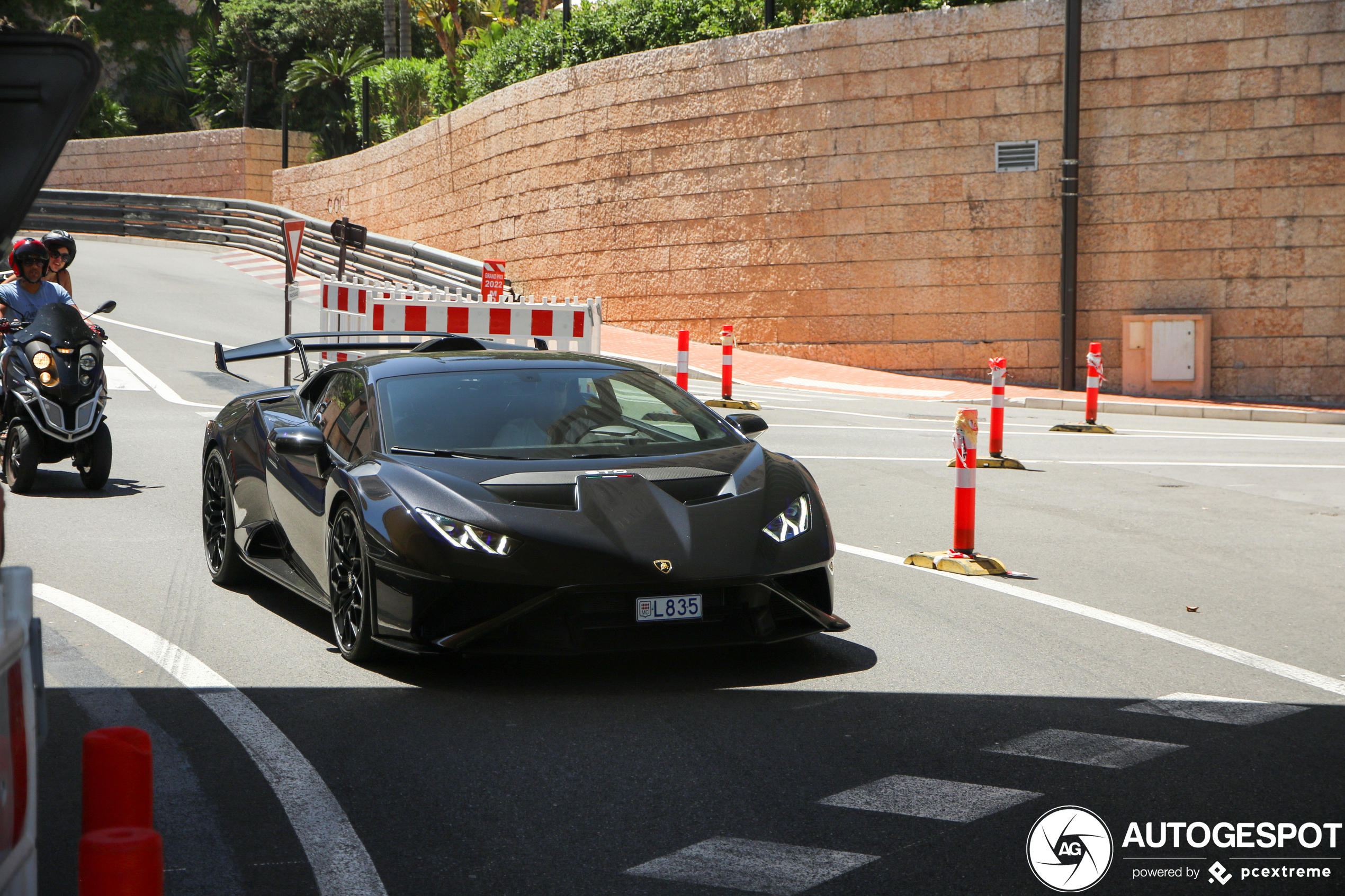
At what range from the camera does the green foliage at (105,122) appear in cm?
5216

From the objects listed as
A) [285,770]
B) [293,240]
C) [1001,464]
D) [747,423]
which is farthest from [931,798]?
[293,240]

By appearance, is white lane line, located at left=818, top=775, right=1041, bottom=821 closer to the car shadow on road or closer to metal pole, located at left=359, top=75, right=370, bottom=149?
the car shadow on road

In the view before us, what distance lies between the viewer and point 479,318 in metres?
15.0

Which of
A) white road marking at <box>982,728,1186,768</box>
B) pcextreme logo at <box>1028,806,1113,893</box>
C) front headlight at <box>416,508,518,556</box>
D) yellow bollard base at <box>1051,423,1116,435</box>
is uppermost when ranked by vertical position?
front headlight at <box>416,508,518,556</box>

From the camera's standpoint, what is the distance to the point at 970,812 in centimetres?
400

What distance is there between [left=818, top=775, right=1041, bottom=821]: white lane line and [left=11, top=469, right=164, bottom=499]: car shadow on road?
23.8 feet

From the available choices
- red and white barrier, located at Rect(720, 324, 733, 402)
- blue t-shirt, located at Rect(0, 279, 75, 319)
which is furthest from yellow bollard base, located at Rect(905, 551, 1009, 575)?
red and white barrier, located at Rect(720, 324, 733, 402)

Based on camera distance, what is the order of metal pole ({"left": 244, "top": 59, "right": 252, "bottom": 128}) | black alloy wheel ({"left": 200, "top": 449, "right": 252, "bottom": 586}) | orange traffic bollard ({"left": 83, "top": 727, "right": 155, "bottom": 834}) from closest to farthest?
orange traffic bollard ({"left": 83, "top": 727, "right": 155, "bottom": 834})
black alloy wheel ({"left": 200, "top": 449, "right": 252, "bottom": 586})
metal pole ({"left": 244, "top": 59, "right": 252, "bottom": 128})

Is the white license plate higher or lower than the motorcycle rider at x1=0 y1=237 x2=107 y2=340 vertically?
lower

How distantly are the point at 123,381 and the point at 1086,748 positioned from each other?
15541mm

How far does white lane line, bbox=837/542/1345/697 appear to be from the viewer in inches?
219

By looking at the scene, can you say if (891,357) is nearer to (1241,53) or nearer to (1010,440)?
(1241,53)

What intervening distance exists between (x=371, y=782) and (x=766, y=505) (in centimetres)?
195

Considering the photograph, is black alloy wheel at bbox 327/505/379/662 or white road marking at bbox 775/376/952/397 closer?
black alloy wheel at bbox 327/505/379/662
